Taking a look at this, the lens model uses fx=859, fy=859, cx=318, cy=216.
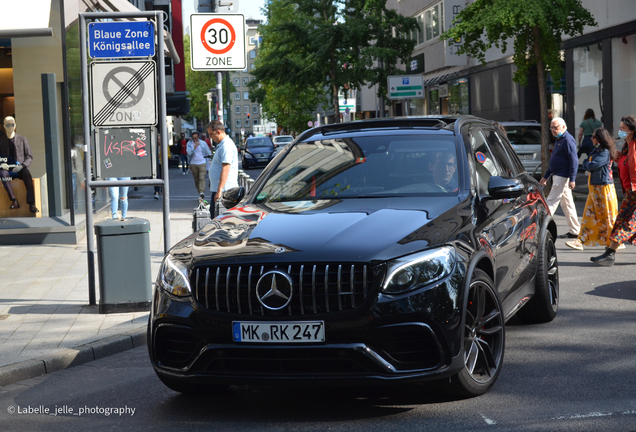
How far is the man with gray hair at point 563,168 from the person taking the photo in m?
11.6

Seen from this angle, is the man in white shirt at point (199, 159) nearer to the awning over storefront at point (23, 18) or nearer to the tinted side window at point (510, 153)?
the awning over storefront at point (23, 18)

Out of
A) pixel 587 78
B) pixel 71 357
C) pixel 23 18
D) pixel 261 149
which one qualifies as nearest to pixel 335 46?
pixel 261 149

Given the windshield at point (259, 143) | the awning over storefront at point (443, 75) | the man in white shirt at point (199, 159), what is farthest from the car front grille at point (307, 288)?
the windshield at point (259, 143)

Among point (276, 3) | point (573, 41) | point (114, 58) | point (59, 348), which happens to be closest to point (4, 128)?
point (114, 58)

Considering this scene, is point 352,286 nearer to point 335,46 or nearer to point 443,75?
point 335,46

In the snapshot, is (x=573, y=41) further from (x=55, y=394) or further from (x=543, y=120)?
(x=55, y=394)

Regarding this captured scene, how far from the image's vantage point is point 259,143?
45000 mm

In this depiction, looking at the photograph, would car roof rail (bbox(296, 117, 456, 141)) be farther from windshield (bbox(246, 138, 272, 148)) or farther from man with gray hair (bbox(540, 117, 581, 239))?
windshield (bbox(246, 138, 272, 148))

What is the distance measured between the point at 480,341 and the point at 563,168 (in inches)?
298

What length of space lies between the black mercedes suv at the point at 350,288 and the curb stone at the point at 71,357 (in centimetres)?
163

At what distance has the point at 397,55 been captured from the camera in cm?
3731

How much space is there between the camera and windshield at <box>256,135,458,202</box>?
18.6ft

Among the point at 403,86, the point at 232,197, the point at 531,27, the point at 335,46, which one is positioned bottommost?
the point at 232,197

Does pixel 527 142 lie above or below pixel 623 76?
below
